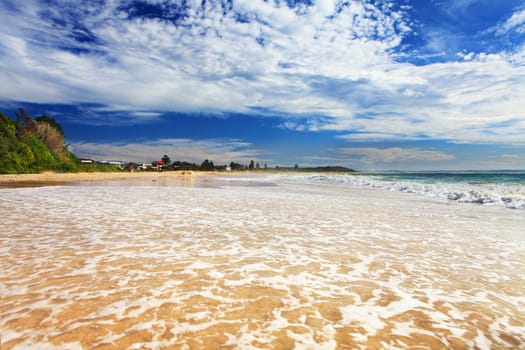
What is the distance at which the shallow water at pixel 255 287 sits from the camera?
9.35 feet

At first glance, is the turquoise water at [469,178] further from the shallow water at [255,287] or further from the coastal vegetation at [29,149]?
the coastal vegetation at [29,149]

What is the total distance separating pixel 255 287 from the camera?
395 cm

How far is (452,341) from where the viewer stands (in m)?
2.90

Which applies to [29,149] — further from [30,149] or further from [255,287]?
[255,287]

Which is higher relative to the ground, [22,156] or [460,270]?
[22,156]

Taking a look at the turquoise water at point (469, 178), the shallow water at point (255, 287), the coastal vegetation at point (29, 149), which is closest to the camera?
the shallow water at point (255, 287)

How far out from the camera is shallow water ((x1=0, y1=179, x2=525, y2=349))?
112 inches

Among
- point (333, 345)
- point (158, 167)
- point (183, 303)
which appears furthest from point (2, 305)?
point (158, 167)

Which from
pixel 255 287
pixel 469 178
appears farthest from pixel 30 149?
pixel 469 178

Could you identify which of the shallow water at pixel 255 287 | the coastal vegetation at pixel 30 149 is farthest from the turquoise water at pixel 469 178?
the coastal vegetation at pixel 30 149

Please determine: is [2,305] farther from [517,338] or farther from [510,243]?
[510,243]

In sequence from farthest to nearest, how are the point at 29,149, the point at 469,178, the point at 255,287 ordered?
the point at 469,178 < the point at 29,149 < the point at 255,287

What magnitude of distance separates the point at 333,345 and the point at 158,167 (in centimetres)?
9385

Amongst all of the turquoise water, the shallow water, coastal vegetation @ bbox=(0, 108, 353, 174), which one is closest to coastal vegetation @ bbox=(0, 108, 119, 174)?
coastal vegetation @ bbox=(0, 108, 353, 174)
